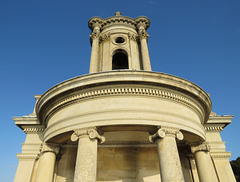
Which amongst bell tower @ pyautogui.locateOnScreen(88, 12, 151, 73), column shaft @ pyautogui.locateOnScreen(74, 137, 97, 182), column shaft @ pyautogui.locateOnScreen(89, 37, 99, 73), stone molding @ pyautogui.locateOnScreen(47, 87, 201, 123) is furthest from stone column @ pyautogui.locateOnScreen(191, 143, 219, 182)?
column shaft @ pyautogui.locateOnScreen(89, 37, 99, 73)

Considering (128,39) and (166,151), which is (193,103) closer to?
(166,151)

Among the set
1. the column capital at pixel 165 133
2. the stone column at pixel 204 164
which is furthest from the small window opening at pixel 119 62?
the column capital at pixel 165 133

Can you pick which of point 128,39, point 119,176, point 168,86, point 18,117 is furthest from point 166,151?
point 128,39

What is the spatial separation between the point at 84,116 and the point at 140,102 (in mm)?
3044

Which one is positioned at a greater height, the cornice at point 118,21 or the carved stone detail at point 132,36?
the cornice at point 118,21

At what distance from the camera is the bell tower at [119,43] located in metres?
19.5

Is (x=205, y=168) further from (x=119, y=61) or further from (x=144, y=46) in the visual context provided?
(x=119, y=61)

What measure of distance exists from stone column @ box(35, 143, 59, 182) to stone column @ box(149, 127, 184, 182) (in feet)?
21.0

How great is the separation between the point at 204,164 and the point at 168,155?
4357 millimetres

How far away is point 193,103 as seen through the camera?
35.8 feet

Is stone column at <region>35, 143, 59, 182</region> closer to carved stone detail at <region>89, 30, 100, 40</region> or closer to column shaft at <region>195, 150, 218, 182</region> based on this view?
column shaft at <region>195, 150, 218, 182</region>

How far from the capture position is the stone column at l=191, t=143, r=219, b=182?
35.0 ft

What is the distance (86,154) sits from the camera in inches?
324

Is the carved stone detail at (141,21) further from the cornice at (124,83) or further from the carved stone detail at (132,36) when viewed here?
the cornice at (124,83)
